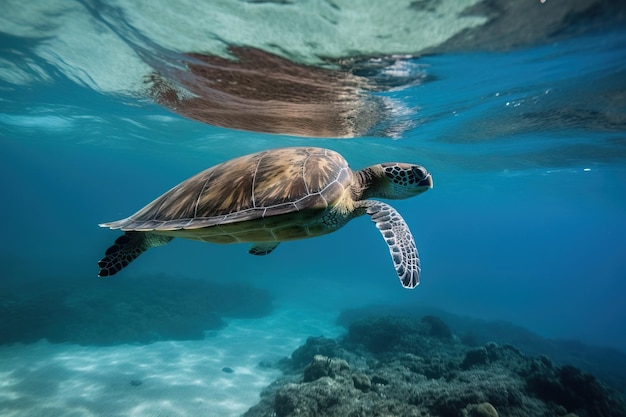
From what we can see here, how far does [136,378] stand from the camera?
389 inches

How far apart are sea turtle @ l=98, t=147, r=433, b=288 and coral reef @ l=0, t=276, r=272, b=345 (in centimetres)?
1160

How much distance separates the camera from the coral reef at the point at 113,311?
1356 cm

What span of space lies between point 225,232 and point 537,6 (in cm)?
662

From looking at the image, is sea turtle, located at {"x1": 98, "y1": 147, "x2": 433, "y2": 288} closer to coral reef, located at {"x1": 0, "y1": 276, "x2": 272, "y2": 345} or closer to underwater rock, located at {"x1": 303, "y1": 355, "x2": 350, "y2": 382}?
underwater rock, located at {"x1": 303, "y1": 355, "x2": 350, "y2": 382}

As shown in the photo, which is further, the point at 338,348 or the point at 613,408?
the point at 338,348

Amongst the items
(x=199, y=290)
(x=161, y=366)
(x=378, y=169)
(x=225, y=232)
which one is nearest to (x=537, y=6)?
(x=378, y=169)

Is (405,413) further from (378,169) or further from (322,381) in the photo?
(378,169)

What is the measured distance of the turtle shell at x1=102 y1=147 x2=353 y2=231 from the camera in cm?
396

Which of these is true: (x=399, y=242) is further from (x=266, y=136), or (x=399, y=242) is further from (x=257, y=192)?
(x=266, y=136)

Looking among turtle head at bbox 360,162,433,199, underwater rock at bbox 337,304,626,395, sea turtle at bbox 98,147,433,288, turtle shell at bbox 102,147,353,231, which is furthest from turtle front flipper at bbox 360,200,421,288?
underwater rock at bbox 337,304,626,395

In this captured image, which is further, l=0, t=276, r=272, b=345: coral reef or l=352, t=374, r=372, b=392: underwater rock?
l=0, t=276, r=272, b=345: coral reef

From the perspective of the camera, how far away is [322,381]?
7230 mm

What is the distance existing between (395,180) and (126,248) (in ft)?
16.0

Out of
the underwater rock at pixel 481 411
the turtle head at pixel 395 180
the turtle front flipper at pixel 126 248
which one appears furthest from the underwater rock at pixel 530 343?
the turtle front flipper at pixel 126 248
